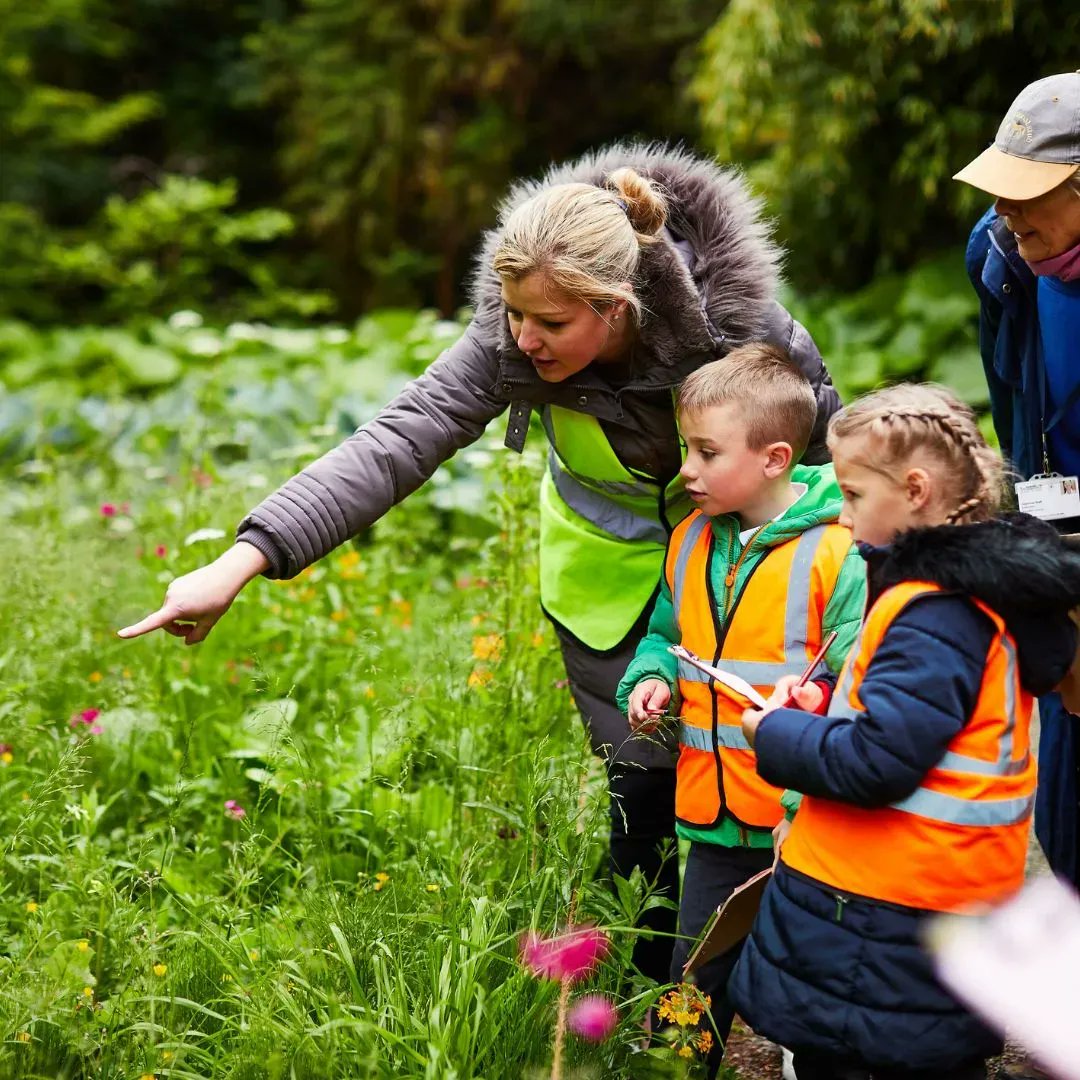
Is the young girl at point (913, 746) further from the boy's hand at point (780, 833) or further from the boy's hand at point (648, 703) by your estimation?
the boy's hand at point (648, 703)

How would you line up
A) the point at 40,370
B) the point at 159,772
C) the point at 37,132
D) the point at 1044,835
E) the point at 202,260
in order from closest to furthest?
the point at 1044,835 → the point at 159,772 → the point at 40,370 → the point at 202,260 → the point at 37,132

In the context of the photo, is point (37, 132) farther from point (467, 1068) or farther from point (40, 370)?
point (467, 1068)

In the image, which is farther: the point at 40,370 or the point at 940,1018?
the point at 40,370

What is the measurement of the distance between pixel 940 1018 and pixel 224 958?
3.83ft

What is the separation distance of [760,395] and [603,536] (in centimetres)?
48

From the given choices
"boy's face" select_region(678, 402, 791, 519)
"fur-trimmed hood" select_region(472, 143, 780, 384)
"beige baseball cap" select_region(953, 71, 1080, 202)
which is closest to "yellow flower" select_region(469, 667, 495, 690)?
"fur-trimmed hood" select_region(472, 143, 780, 384)

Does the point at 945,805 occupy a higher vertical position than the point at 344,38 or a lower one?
higher

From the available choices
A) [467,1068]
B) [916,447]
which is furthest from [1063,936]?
[467,1068]

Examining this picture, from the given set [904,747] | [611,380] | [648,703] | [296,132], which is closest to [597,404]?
[611,380]

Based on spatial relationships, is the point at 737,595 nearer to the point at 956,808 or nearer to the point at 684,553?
the point at 684,553

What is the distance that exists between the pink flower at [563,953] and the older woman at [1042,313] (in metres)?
1.01

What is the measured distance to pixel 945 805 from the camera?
164cm

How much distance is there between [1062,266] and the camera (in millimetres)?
2115

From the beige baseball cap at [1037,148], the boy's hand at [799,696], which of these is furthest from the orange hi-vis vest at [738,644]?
the beige baseball cap at [1037,148]
